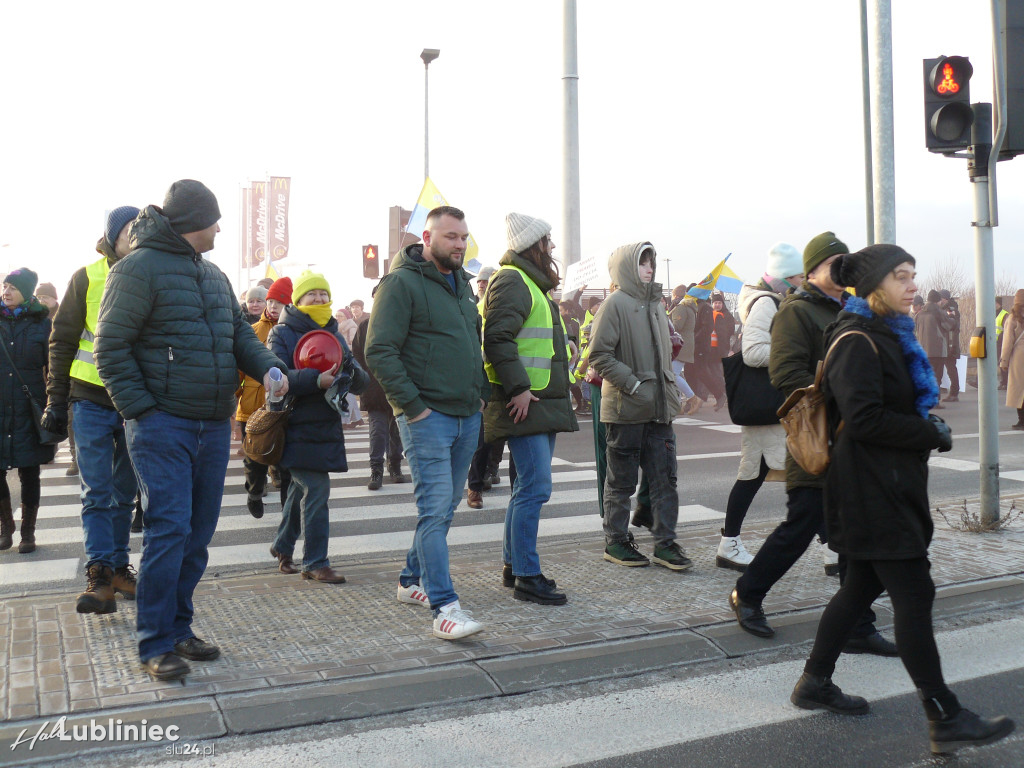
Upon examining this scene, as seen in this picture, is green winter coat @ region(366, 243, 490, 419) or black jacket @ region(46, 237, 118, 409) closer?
green winter coat @ region(366, 243, 490, 419)

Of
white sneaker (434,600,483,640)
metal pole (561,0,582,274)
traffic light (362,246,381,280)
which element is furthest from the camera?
traffic light (362,246,381,280)

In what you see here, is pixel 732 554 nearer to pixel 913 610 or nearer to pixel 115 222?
pixel 913 610

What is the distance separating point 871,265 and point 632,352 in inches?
95.2

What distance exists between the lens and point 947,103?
22.0 ft

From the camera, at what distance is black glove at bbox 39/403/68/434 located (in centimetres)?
531

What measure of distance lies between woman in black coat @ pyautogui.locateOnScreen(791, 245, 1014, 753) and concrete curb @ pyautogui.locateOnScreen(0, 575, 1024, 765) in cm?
93

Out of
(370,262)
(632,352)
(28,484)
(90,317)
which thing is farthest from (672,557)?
(370,262)

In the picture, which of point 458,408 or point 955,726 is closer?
point 955,726

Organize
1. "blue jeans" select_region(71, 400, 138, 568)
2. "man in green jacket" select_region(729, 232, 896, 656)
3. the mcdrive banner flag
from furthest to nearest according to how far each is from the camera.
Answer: the mcdrive banner flag, "blue jeans" select_region(71, 400, 138, 568), "man in green jacket" select_region(729, 232, 896, 656)

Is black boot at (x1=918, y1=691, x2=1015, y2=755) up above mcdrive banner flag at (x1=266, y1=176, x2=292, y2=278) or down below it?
below

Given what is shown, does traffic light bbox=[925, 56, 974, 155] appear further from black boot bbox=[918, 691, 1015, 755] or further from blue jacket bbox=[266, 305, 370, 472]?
black boot bbox=[918, 691, 1015, 755]

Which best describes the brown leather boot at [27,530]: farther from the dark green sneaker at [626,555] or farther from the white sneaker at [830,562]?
the white sneaker at [830,562]

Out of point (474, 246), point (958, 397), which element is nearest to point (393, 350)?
point (474, 246)

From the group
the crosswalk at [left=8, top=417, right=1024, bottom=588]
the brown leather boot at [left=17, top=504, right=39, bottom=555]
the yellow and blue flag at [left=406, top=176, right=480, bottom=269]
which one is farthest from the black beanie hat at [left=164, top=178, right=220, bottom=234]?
the yellow and blue flag at [left=406, top=176, right=480, bottom=269]
